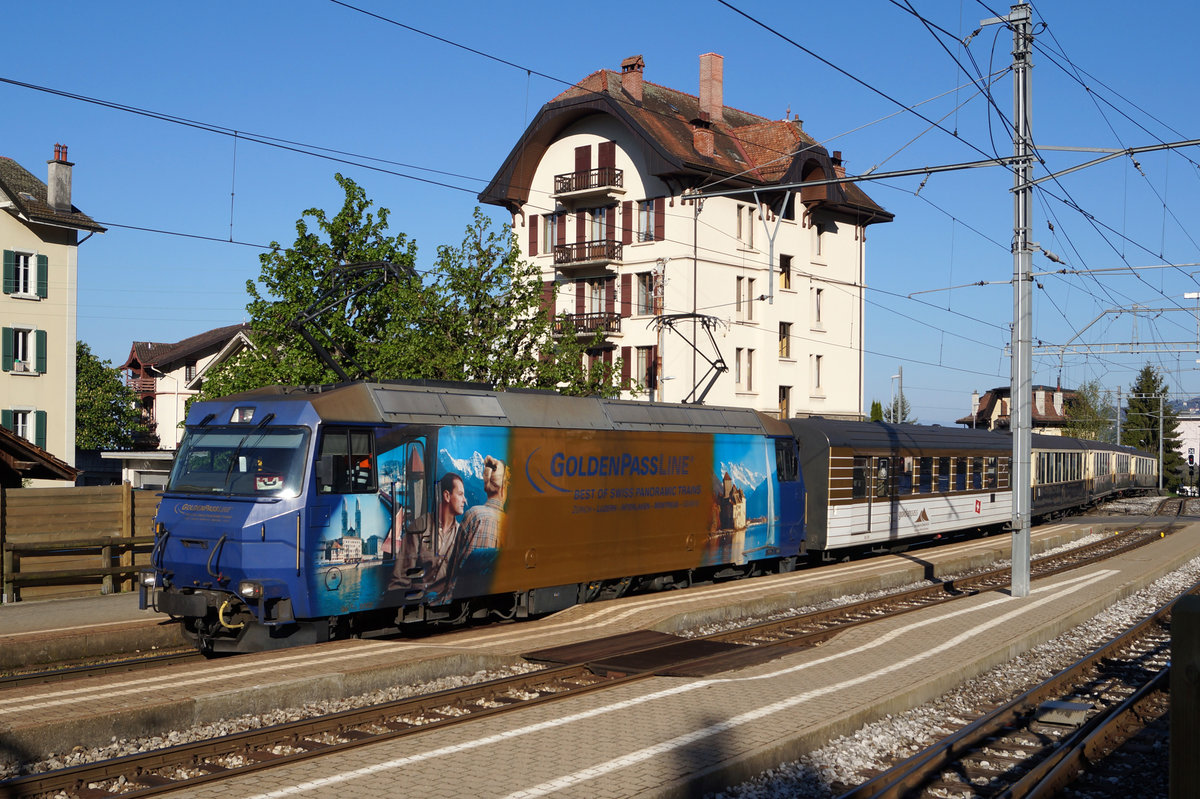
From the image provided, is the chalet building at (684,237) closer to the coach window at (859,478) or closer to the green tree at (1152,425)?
the coach window at (859,478)

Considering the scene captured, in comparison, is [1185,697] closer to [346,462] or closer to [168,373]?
[346,462]

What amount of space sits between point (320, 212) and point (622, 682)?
1897 cm

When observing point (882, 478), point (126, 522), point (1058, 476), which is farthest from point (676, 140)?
point (126, 522)

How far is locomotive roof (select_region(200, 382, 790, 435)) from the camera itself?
13500mm

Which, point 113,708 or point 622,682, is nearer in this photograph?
point 113,708

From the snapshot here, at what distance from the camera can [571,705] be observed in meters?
10.3

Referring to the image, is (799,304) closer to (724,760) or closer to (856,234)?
(856,234)

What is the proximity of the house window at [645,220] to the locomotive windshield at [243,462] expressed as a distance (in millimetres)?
30920

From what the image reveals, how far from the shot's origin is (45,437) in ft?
127

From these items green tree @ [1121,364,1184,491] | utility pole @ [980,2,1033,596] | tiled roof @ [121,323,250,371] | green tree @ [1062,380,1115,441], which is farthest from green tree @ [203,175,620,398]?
green tree @ [1121,364,1184,491]

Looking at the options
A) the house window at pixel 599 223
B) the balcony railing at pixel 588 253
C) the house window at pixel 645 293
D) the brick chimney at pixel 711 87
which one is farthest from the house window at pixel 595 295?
the brick chimney at pixel 711 87

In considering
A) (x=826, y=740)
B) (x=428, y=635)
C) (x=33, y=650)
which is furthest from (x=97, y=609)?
(x=826, y=740)

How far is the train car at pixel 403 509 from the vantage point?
12.7m

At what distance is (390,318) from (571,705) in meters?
17.6
